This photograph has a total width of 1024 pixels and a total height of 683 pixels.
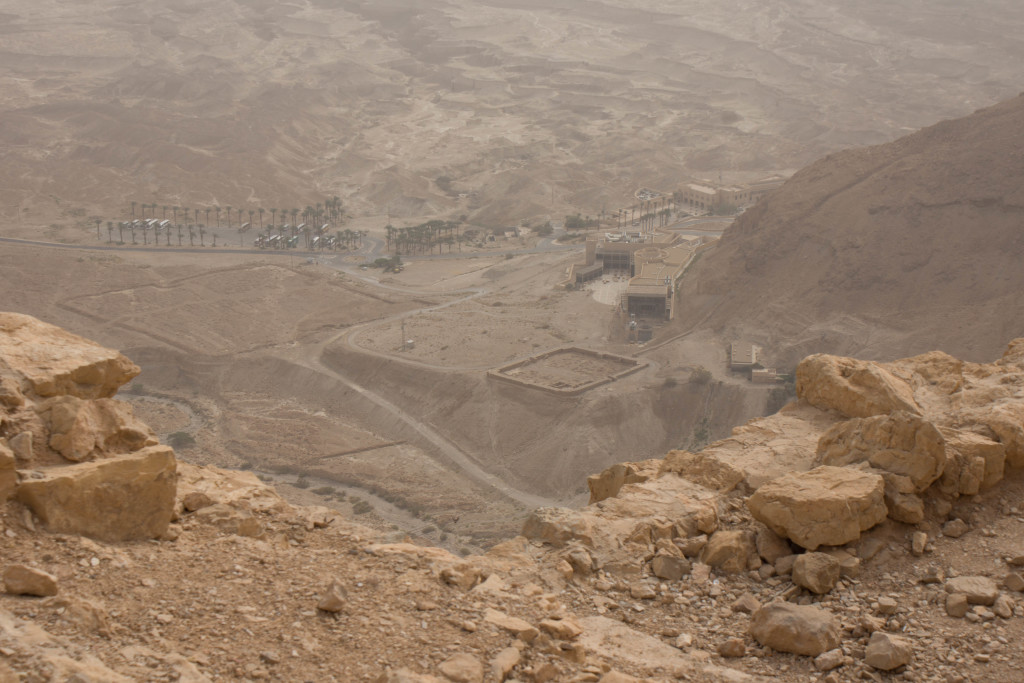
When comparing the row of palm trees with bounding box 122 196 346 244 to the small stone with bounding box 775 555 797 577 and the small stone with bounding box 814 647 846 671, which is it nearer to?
the small stone with bounding box 775 555 797 577

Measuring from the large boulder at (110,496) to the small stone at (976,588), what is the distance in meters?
8.08

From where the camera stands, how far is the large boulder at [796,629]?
9.33 meters

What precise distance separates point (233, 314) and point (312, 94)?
74.2 m

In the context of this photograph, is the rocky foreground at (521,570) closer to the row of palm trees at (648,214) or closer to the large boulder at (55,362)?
the large boulder at (55,362)

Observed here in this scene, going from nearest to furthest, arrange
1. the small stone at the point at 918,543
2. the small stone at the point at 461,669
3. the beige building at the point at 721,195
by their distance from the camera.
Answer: the small stone at the point at 461,669 → the small stone at the point at 918,543 → the beige building at the point at 721,195

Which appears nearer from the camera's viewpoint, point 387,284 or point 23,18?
point 387,284

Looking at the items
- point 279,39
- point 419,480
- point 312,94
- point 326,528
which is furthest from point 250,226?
point 326,528

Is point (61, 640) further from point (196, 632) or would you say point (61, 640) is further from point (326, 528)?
point (326, 528)

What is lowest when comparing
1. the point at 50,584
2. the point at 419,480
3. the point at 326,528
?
the point at 419,480

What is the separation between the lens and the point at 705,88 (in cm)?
14612

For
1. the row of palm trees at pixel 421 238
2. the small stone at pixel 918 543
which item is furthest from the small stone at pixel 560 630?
the row of palm trees at pixel 421 238

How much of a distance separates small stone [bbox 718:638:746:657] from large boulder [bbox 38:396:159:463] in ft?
21.8

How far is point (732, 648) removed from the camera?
9.59 m

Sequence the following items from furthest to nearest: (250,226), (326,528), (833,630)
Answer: (250,226)
(326,528)
(833,630)
